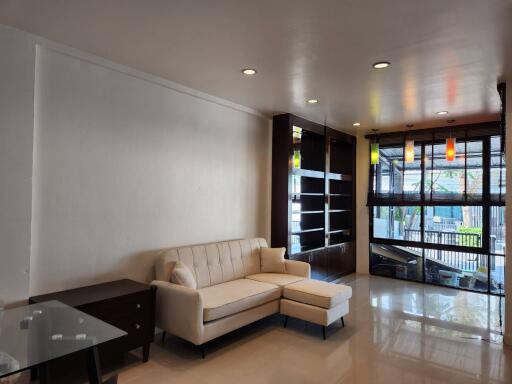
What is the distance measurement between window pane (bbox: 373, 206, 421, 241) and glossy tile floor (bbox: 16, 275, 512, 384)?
5.93 ft

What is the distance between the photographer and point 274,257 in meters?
4.52

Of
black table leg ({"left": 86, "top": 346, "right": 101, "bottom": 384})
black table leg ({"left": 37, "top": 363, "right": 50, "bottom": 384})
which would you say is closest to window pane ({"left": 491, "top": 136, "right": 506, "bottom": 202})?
black table leg ({"left": 86, "top": 346, "right": 101, "bottom": 384})

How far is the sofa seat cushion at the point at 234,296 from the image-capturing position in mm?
3176

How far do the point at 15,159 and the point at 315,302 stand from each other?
3083 millimetres

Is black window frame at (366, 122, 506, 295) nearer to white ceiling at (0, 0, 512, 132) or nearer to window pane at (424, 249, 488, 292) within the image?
window pane at (424, 249, 488, 292)

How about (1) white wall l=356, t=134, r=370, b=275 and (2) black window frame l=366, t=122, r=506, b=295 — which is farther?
(1) white wall l=356, t=134, r=370, b=275

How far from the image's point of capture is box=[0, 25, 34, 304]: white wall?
2.54 m

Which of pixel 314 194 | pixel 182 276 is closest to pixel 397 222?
pixel 314 194

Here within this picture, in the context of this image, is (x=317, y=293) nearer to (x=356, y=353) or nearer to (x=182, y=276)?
(x=356, y=353)

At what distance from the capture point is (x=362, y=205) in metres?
6.67

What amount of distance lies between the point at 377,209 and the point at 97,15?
18.6 ft

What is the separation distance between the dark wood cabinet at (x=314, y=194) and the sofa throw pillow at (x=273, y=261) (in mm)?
391

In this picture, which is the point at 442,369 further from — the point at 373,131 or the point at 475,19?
the point at 373,131

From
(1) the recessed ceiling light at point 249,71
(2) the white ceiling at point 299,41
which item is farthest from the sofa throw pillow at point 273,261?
(1) the recessed ceiling light at point 249,71
